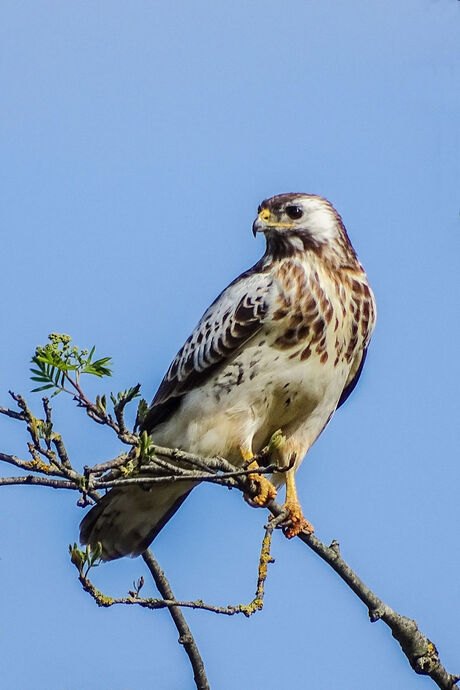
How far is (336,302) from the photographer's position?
6281 millimetres

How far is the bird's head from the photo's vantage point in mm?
6516

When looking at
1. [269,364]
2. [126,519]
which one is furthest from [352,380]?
[126,519]

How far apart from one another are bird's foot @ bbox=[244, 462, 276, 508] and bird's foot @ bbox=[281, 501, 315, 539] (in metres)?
0.14

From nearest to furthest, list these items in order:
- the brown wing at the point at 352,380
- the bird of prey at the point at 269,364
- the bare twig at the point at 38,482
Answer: the bare twig at the point at 38,482 → the bird of prey at the point at 269,364 → the brown wing at the point at 352,380

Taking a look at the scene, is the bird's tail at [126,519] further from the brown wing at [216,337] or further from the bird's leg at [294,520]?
the bird's leg at [294,520]

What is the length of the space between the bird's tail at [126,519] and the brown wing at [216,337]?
17.4 inches

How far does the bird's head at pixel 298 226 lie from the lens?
652 centimetres

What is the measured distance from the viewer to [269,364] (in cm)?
611

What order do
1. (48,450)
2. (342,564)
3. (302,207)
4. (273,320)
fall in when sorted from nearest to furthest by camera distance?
(48,450) → (342,564) → (273,320) → (302,207)

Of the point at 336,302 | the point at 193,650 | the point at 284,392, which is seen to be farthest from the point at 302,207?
the point at 193,650

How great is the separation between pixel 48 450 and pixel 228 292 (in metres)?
2.63

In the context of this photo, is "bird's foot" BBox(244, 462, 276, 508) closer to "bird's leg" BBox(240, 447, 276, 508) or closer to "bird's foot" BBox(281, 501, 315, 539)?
"bird's leg" BBox(240, 447, 276, 508)

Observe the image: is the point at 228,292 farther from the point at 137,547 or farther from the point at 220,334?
the point at 137,547

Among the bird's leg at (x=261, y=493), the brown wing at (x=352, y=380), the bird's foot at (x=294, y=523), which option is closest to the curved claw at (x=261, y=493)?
the bird's leg at (x=261, y=493)
